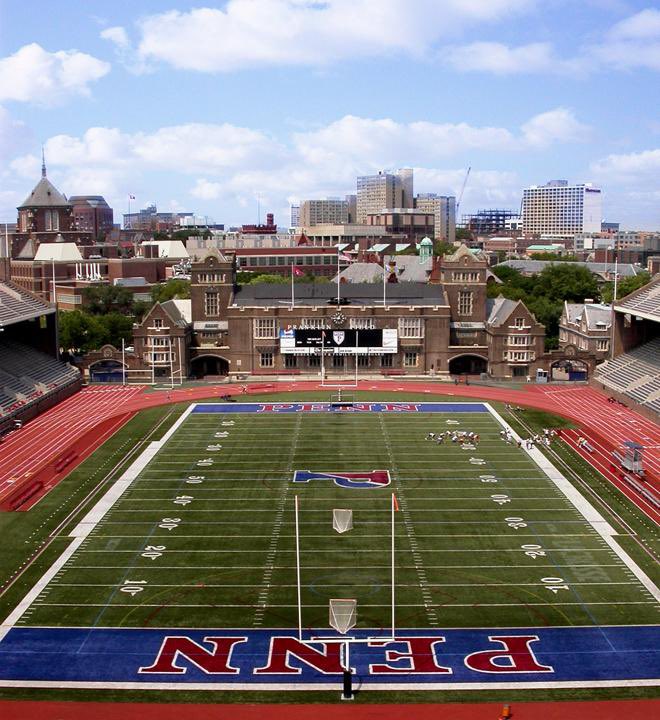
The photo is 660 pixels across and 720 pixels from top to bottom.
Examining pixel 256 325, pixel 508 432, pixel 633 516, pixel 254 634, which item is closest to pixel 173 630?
pixel 254 634

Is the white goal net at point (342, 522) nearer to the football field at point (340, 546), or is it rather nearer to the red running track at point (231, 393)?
the football field at point (340, 546)

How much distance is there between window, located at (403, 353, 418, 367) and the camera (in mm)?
89625

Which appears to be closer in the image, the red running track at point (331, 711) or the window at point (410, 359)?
the red running track at point (331, 711)

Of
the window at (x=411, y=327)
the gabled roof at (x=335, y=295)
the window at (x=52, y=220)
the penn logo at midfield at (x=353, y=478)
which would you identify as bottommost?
the penn logo at midfield at (x=353, y=478)

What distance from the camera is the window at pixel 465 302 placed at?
92.9 meters

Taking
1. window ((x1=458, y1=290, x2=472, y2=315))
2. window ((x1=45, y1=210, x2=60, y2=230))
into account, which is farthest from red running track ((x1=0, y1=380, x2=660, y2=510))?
window ((x1=45, y1=210, x2=60, y2=230))

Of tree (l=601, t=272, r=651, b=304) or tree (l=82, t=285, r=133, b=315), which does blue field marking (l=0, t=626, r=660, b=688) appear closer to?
tree (l=601, t=272, r=651, b=304)

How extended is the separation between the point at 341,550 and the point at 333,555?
2.40 feet

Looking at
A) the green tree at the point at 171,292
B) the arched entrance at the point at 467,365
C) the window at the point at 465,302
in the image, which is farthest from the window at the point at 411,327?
the green tree at the point at 171,292

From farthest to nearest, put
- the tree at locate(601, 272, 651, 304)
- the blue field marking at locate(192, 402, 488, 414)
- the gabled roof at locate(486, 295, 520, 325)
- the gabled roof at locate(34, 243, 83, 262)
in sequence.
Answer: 1. the gabled roof at locate(34, 243, 83, 262)
2. the tree at locate(601, 272, 651, 304)
3. the gabled roof at locate(486, 295, 520, 325)
4. the blue field marking at locate(192, 402, 488, 414)

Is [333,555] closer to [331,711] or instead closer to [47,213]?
[331,711]

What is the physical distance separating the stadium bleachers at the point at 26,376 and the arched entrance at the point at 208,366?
1202 centimetres

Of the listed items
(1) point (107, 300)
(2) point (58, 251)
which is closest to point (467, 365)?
(1) point (107, 300)

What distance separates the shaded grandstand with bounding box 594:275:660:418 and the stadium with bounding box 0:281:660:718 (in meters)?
2.16
